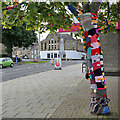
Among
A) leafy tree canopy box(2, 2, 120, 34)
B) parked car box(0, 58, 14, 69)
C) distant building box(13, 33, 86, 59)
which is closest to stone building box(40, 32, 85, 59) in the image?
distant building box(13, 33, 86, 59)

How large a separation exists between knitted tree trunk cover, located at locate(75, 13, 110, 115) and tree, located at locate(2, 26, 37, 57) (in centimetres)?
3077

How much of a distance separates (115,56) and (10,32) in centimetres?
2595

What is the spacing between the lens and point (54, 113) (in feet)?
16.8

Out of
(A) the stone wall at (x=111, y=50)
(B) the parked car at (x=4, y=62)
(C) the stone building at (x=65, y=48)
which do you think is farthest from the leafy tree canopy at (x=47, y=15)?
(C) the stone building at (x=65, y=48)

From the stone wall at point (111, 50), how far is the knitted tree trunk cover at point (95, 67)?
9209 mm

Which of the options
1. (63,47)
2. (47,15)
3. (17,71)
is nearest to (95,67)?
(47,15)

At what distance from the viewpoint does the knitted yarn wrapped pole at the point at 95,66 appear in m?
5.21

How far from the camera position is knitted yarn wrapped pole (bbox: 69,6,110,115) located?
17.1 feet

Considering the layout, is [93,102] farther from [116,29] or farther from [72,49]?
[72,49]

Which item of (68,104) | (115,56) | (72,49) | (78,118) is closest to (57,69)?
(115,56)

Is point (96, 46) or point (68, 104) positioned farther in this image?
point (68, 104)

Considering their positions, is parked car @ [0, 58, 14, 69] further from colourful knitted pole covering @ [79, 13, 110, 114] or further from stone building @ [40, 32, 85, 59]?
stone building @ [40, 32, 85, 59]

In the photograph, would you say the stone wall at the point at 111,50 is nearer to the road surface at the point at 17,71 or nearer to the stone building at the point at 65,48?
the road surface at the point at 17,71

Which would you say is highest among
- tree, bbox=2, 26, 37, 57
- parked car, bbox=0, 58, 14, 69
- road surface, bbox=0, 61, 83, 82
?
tree, bbox=2, 26, 37, 57
